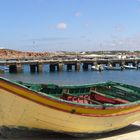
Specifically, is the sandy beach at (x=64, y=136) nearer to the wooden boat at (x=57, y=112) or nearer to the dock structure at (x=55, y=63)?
the wooden boat at (x=57, y=112)

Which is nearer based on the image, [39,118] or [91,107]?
[39,118]

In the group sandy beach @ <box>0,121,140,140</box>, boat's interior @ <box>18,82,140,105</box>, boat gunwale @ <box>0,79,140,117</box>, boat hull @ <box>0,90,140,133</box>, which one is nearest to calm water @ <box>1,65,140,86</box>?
boat's interior @ <box>18,82,140,105</box>

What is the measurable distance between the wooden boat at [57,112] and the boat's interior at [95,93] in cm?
4

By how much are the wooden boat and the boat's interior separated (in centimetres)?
4

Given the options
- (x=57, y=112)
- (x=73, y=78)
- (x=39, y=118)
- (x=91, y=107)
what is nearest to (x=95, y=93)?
(x=91, y=107)

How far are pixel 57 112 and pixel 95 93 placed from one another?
3577 millimetres

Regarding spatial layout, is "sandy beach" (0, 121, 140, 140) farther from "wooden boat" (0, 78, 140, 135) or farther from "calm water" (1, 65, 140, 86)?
"calm water" (1, 65, 140, 86)

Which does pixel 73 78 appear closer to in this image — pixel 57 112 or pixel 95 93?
pixel 95 93

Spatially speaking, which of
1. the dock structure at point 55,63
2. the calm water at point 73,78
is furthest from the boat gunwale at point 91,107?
the dock structure at point 55,63

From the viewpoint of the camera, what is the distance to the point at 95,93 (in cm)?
1484

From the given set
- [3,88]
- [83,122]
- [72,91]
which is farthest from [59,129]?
[72,91]

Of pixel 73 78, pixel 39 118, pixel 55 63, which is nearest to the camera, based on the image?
pixel 39 118

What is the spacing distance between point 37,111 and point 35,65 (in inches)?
2858

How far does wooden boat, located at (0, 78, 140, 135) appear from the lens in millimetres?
11148
